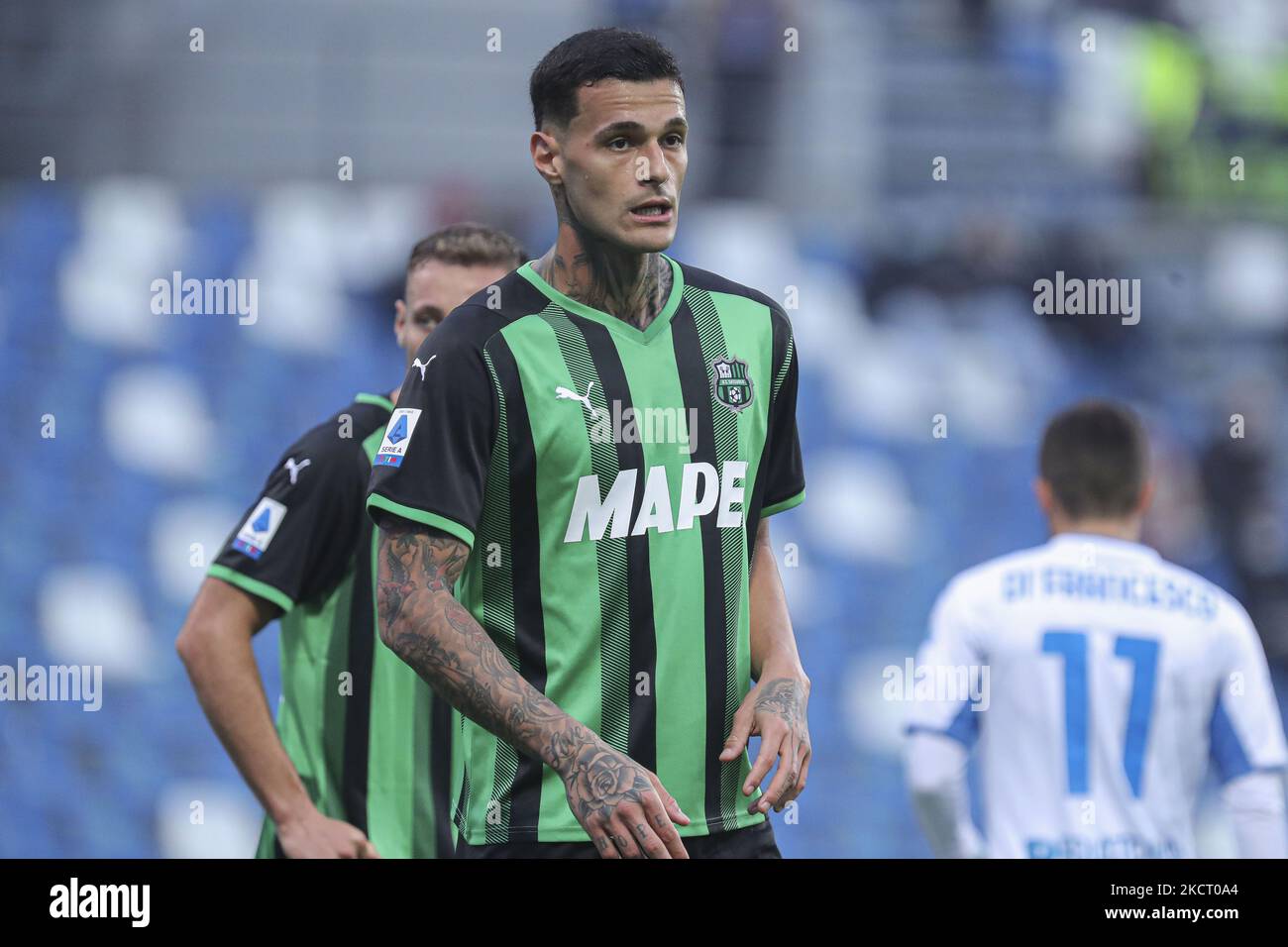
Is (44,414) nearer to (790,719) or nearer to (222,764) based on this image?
(222,764)

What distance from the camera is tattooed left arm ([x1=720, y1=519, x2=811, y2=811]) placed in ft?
7.73

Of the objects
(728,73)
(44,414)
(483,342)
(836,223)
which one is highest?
(728,73)

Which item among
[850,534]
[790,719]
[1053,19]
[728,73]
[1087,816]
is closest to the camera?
[790,719]

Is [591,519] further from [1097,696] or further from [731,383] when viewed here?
[1097,696]

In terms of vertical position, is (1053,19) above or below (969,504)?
above

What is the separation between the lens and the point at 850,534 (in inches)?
291

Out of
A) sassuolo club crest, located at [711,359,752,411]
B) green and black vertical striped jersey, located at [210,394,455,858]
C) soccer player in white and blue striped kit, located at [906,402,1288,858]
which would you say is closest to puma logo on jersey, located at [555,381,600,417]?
sassuolo club crest, located at [711,359,752,411]

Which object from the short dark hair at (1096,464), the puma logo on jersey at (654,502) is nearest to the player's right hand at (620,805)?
the puma logo on jersey at (654,502)

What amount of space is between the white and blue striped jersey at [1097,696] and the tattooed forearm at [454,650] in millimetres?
1622

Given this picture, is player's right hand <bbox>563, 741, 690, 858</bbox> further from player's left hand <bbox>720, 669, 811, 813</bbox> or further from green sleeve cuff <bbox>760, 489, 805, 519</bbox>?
green sleeve cuff <bbox>760, 489, 805, 519</bbox>

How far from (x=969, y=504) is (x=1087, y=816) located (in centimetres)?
388

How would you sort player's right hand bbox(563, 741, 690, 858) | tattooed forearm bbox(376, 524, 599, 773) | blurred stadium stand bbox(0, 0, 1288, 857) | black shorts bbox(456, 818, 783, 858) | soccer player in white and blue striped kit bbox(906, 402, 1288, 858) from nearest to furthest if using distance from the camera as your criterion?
1. player's right hand bbox(563, 741, 690, 858)
2. tattooed forearm bbox(376, 524, 599, 773)
3. black shorts bbox(456, 818, 783, 858)
4. soccer player in white and blue striped kit bbox(906, 402, 1288, 858)
5. blurred stadium stand bbox(0, 0, 1288, 857)

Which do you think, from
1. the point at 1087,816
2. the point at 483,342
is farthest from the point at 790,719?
the point at 1087,816

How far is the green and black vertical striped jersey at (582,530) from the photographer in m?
2.40
